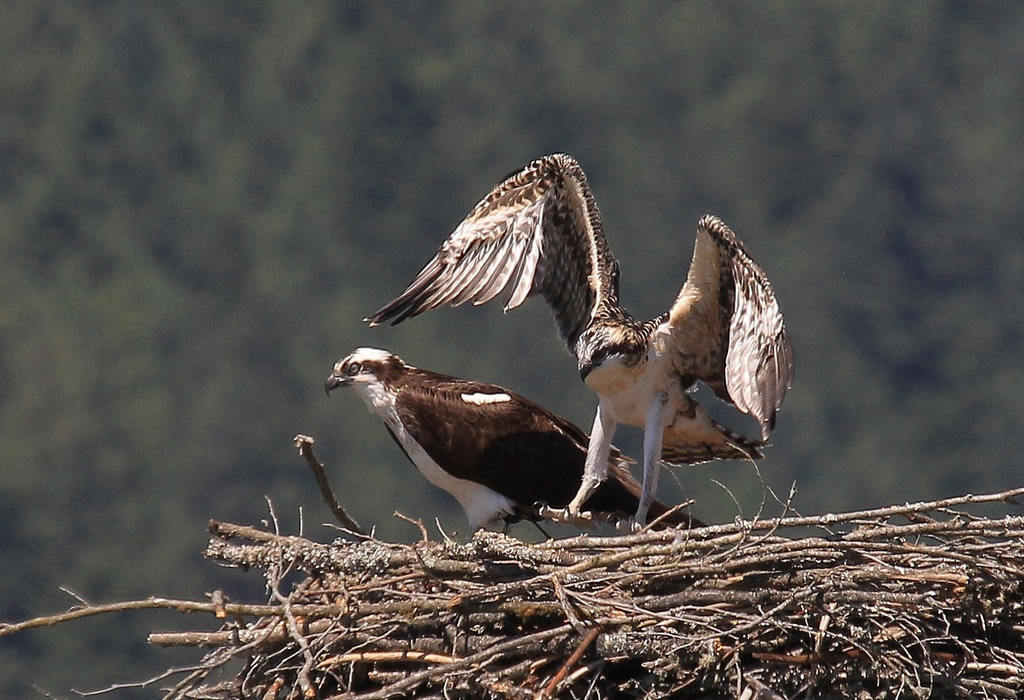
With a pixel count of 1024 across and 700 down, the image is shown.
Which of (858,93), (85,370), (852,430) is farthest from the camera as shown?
(858,93)

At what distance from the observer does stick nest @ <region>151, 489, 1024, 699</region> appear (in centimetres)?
687

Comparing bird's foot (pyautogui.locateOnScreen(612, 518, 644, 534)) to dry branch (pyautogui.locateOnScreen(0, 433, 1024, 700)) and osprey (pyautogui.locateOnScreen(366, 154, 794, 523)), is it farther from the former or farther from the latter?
dry branch (pyautogui.locateOnScreen(0, 433, 1024, 700))

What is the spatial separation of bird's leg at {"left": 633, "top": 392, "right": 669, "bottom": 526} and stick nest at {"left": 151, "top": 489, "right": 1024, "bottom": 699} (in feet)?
3.21

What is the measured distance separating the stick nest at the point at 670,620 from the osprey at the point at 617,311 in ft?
2.87

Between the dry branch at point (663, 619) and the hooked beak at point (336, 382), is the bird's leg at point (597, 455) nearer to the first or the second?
the dry branch at point (663, 619)

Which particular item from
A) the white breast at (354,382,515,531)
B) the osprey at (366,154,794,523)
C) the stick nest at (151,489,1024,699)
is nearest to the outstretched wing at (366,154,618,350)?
the osprey at (366,154,794,523)

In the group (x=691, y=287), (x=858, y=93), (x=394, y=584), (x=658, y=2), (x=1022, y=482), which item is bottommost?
(x=1022, y=482)

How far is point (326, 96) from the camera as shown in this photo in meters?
51.4

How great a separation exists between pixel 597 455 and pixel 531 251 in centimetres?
112

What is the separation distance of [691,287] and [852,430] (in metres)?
30.8

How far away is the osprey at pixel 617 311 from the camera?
26.5 feet

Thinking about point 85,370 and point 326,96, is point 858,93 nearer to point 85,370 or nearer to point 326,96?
point 326,96

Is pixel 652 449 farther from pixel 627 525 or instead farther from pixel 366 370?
pixel 366 370

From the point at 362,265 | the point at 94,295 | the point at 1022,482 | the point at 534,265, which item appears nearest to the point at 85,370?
the point at 94,295
